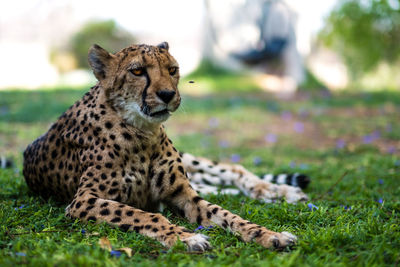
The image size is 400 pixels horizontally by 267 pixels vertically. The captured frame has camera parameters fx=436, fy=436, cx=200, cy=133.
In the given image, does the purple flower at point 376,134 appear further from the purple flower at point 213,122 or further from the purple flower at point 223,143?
the purple flower at point 213,122

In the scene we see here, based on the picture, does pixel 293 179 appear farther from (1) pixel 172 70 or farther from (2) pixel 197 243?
(2) pixel 197 243

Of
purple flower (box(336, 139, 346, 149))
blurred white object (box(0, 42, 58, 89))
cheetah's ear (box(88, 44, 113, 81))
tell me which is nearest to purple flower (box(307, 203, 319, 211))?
cheetah's ear (box(88, 44, 113, 81))

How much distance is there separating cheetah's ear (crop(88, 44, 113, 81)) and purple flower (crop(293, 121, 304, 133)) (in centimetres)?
579

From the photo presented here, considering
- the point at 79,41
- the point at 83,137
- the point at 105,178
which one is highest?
the point at 79,41

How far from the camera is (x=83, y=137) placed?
10.8ft

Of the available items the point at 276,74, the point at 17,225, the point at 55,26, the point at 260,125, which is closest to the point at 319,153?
the point at 260,125

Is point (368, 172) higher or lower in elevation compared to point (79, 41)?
lower

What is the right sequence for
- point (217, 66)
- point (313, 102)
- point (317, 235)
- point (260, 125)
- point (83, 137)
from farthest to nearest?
point (217, 66), point (313, 102), point (260, 125), point (83, 137), point (317, 235)

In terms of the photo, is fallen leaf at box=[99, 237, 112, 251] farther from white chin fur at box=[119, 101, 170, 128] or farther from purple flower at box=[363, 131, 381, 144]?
purple flower at box=[363, 131, 381, 144]

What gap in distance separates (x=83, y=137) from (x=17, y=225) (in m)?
0.77

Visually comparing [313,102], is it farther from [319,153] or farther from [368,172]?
[368,172]

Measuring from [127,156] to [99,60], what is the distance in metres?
0.74

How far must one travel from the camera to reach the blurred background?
7508 mm

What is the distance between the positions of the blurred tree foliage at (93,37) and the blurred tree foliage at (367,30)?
37.4ft
